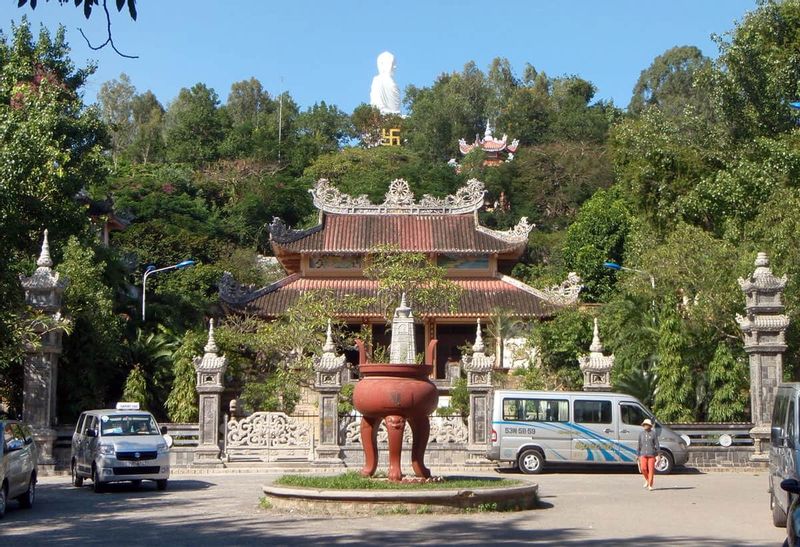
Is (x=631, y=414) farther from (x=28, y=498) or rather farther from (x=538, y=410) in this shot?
(x=28, y=498)

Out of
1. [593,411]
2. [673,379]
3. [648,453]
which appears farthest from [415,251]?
[648,453]

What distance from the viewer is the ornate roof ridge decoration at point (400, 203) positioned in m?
49.4

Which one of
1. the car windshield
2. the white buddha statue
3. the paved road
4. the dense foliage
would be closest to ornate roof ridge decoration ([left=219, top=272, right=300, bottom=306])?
the dense foliage

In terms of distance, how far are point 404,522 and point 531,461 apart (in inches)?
418

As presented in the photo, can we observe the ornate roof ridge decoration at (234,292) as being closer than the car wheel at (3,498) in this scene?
No

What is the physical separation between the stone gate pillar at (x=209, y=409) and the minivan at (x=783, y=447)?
1465 centimetres

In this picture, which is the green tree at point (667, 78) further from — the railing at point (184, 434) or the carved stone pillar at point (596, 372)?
the railing at point (184, 434)

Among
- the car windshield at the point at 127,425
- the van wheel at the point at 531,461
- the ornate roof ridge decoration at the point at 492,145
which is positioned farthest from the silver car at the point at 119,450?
the ornate roof ridge decoration at the point at 492,145

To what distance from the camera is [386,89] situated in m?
103

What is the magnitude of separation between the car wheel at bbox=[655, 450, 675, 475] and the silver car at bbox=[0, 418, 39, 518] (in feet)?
43.7

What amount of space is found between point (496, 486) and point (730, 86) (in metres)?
24.7

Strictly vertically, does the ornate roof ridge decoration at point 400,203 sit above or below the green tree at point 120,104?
below

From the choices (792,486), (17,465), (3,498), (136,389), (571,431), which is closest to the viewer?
(792,486)

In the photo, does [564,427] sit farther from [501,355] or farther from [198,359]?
[501,355]
